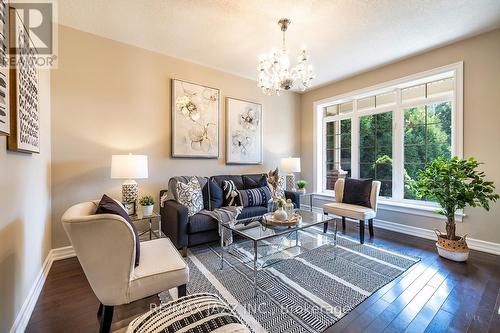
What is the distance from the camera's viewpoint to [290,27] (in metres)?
2.62

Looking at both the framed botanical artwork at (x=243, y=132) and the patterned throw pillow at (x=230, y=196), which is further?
the framed botanical artwork at (x=243, y=132)

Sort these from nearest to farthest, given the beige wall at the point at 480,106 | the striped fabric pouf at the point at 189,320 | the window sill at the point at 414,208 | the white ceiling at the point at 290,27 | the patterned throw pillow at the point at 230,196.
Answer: the striped fabric pouf at the point at 189,320, the white ceiling at the point at 290,27, the beige wall at the point at 480,106, the window sill at the point at 414,208, the patterned throw pillow at the point at 230,196

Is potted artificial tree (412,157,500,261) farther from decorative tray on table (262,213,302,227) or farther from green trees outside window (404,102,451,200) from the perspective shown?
decorative tray on table (262,213,302,227)

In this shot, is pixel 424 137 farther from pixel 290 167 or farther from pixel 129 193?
pixel 129 193

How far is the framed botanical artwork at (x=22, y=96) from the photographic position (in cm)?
141

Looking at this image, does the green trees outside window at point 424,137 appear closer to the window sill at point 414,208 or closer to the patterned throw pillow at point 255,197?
the window sill at point 414,208

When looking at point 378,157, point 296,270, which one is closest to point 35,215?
point 296,270

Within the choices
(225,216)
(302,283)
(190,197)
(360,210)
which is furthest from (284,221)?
(360,210)

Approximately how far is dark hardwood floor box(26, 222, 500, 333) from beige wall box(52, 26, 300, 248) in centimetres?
96

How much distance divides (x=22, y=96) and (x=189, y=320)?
1849mm

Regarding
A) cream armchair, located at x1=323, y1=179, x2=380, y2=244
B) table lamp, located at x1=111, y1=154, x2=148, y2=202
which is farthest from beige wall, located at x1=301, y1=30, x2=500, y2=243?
table lamp, located at x1=111, y1=154, x2=148, y2=202

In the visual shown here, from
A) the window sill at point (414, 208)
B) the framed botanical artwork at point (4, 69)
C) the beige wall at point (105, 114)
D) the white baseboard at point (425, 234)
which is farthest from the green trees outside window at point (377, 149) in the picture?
the framed botanical artwork at point (4, 69)

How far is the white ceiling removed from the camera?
7.43 feet

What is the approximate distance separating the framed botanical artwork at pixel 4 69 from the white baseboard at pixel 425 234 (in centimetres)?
452
